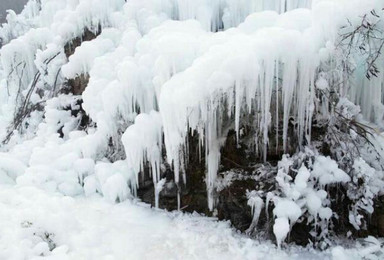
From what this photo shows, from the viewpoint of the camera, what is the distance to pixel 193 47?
14.6ft

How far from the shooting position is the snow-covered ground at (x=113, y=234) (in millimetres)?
3828

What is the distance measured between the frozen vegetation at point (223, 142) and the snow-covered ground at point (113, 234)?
0.02 metres

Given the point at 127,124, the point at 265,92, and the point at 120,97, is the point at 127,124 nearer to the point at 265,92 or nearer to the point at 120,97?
the point at 120,97

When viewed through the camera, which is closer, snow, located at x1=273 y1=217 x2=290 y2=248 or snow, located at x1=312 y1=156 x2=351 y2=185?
snow, located at x1=273 y1=217 x2=290 y2=248

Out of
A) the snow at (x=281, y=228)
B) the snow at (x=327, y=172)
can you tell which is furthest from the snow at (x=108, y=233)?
the snow at (x=327, y=172)

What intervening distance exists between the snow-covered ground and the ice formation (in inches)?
12.9

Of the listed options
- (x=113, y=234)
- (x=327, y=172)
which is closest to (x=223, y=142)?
(x=327, y=172)

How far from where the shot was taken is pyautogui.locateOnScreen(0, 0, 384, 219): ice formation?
3.87 metres

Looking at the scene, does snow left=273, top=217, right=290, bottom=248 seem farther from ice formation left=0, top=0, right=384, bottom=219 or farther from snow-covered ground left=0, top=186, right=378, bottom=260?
snow-covered ground left=0, top=186, right=378, bottom=260

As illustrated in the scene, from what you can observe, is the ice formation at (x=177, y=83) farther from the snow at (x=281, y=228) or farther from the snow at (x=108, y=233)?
the snow at (x=108, y=233)

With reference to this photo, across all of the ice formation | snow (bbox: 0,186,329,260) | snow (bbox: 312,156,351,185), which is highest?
the ice formation

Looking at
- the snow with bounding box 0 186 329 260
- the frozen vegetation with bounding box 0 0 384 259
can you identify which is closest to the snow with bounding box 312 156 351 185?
the frozen vegetation with bounding box 0 0 384 259

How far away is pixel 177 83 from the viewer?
4.00 meters

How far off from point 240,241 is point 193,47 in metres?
2.23
